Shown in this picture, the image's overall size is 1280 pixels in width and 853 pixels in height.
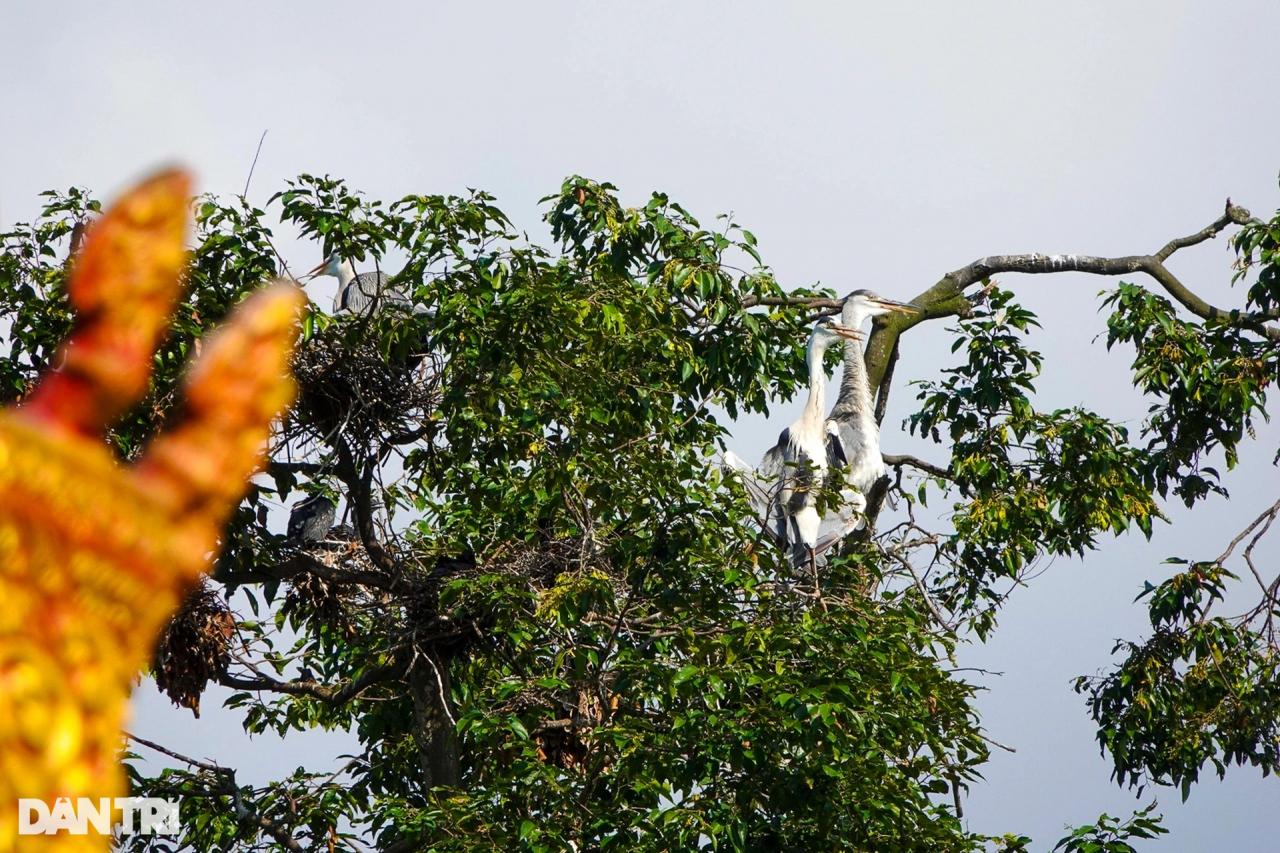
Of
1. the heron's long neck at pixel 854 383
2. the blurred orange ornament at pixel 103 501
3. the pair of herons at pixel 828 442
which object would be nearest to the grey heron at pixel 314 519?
the pair of herons at pixel 828 442

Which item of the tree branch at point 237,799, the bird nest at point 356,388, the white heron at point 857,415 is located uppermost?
the white heron at point 857,415

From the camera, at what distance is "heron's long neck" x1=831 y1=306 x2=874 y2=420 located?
920 cm

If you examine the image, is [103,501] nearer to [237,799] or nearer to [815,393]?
[237,799]

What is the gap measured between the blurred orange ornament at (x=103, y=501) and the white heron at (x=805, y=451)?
763 centimetres

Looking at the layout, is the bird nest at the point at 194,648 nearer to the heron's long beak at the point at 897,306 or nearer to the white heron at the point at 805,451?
the white heron at the point at 805,451

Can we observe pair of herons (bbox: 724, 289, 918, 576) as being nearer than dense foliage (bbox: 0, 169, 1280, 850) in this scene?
No

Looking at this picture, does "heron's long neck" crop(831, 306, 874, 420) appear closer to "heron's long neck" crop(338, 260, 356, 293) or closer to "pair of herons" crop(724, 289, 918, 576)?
"pair of herons" crop(724, 289, 918, 576)

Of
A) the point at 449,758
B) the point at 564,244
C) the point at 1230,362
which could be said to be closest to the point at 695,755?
the point at 449,758

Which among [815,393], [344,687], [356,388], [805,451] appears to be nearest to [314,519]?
[344,687]

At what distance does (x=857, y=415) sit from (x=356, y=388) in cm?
343

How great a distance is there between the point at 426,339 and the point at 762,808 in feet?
7.83

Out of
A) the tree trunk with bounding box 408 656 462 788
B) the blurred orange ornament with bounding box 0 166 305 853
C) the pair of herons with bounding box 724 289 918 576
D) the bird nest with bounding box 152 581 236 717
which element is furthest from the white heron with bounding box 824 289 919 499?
the blurred orange ornament with bounding box 0 166 305 853

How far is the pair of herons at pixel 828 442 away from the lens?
878 cm

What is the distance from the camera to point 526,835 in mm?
5250
